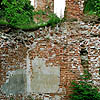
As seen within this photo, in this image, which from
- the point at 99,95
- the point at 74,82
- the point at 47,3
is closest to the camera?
the point at 99,95

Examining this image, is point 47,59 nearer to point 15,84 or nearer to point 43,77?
point 43,77

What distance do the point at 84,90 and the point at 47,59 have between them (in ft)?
4.21

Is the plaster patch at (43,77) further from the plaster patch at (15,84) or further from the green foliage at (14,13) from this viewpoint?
the green foliage at (14,13)

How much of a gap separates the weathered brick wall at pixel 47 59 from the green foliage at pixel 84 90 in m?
0.16

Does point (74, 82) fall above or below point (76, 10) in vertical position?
below

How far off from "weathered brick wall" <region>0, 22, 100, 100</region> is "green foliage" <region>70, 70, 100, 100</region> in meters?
0.16

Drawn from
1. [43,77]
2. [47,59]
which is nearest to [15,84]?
[43,77]

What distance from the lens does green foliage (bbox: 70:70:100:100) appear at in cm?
357

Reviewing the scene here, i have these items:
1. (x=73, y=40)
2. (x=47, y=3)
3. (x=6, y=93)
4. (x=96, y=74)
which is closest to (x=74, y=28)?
(x=73, y=40)

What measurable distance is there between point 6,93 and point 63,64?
5.90 feet

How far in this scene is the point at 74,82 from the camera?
389 centimetres

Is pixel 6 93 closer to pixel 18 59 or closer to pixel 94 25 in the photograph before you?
pixel 18 59

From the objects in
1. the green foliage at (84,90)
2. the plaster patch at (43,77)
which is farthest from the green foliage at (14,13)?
the green foliage at (84,90)

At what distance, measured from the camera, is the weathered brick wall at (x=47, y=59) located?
13.0ft
